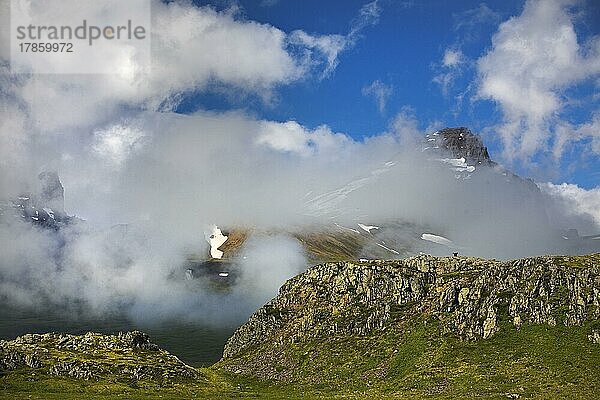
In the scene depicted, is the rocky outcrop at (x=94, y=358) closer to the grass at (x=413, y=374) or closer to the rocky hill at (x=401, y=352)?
the rocky hill at (x=401, y=352)

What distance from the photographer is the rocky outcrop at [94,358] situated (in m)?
154

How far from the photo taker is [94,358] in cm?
17062

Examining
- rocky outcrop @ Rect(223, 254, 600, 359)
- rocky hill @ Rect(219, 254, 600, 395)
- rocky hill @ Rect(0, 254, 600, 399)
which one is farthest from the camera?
rocky outcrop @ Rect(223, 254, 600, 359)

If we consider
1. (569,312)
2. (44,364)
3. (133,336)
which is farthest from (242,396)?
(569,312)

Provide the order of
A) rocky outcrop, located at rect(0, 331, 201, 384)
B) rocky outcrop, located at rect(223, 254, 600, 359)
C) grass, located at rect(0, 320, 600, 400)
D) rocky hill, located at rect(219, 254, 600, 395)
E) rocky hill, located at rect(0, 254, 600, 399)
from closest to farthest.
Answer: grass, located at rect(0, 320, 600, 400), rocky hill, located at rect(0, 254, 600, 399), rocky hill, located at rect(219, 254, 600, 395), rocky outcrop, located at rect(223, 254, 600, 359), rocky outcrop, located at rect(0, 331, 201, 384)

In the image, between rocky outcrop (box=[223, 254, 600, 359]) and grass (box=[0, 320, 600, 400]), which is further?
rocky outcrop (box=[223, 254, 600, 359])

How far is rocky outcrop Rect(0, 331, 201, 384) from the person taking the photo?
153750 millimetres

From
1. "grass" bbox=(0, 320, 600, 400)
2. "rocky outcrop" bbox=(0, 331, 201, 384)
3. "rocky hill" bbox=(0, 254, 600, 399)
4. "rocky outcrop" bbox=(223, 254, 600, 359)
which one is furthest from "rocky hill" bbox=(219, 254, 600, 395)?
"rocky outcrop" bbox=(0, 331, 201, 384)

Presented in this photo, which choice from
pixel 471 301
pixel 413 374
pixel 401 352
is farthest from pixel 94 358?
pixel 471 301

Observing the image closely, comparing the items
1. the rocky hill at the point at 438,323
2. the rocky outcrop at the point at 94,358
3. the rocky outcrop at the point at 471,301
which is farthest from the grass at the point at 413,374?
the rocky outcrop at the point at 471,301

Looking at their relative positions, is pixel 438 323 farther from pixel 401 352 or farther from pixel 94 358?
pixel 94 358

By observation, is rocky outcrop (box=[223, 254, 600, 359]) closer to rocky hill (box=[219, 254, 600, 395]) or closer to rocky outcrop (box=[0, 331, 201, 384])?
rocky hill (box=[219, 254, 600, 395])

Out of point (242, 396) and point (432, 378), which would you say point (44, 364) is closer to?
point (242, 396)

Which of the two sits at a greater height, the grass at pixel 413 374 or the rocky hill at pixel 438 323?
the rocky hill at pixel 438 323
